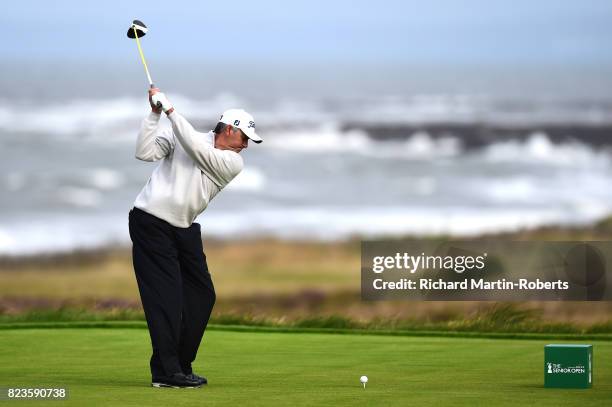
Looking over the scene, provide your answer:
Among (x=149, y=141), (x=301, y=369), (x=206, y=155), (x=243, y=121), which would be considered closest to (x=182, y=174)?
(x=206, y=155)

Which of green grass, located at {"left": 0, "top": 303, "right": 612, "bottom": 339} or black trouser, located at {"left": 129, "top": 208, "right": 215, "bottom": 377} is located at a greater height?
green grass, located at {"left": 0, "top": 303, "right": 612, "bottom": 339}

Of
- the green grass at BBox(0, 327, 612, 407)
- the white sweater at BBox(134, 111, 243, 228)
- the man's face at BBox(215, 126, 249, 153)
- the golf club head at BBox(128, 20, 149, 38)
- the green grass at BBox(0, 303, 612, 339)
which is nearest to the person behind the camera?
the green grass at BBox(0, 327, 612, 407)

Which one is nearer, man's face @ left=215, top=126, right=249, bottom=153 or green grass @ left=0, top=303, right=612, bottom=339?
man's face @ left=215, top=126, right=249, bottom=153

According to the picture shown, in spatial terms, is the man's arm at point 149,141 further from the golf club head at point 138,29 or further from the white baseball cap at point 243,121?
the golf club head at point 138,29

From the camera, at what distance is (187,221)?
932cm

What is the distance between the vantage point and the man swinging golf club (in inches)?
359

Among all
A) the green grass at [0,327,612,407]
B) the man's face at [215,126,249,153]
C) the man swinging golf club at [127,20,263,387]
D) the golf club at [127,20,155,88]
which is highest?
the golf club at [127,20,155,88]

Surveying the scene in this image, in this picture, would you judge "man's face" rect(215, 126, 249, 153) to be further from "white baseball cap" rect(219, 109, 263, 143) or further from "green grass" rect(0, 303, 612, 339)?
"green grass" rect(0, 303, 612, 339)

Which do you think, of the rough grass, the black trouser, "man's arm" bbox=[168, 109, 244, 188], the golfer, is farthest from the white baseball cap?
the rough grass

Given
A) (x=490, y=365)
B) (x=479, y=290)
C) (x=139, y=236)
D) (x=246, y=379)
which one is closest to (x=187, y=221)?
(x=139, y=236)

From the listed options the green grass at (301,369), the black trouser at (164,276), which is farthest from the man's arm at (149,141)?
the green grass at (301,369)

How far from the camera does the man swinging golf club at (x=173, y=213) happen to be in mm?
9109

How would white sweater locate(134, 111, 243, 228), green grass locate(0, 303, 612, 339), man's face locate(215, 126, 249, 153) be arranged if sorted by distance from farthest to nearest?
green grass locate(0, 303, 612, 339) < man's face locate(215, 126, 249, 153) < white sweater locate(134, 111, 243, 228)

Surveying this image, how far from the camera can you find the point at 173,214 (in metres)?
9.21
